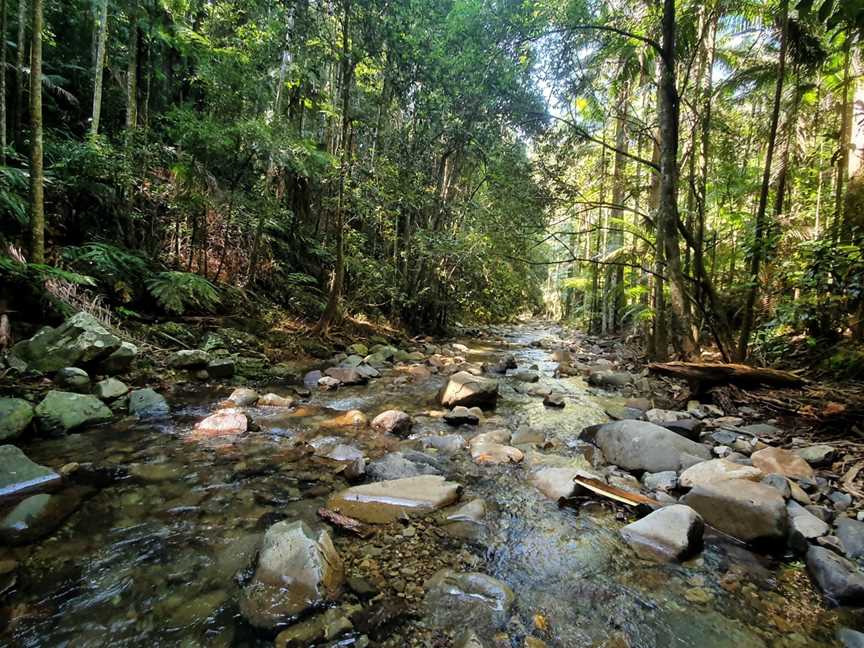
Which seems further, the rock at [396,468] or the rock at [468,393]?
the rock at [468,393]

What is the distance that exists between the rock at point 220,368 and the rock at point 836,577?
22.5 ft

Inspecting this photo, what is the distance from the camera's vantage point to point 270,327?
9.01m

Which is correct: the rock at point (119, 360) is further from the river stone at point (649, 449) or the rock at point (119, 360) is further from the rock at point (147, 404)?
the river stone at point (649, 449)

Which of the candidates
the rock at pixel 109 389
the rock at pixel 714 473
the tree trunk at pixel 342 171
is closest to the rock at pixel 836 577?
the rock at pixel 714 473

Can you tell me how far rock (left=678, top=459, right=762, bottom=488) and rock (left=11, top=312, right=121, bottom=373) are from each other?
6352mm

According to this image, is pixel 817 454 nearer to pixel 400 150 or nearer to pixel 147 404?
pixel 147 404

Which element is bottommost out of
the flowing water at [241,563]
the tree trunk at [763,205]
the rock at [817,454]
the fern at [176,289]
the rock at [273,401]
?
the flowing water at [241,563]

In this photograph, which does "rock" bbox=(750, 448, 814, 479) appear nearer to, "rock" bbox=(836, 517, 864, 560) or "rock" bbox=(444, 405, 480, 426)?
"rock" bbox=(836, 517, 864, 560)

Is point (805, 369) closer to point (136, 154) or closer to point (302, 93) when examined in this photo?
point (136, 154)

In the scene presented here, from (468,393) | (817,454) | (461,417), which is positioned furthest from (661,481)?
(468,393)

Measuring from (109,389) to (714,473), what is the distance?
20.4 ft

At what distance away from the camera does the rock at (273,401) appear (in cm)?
569

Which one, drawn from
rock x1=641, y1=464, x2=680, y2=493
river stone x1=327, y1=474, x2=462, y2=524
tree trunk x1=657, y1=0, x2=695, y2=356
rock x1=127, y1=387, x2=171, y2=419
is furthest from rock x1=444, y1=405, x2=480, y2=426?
tree trunk x1=657, y1=0, x2=695, y2=356

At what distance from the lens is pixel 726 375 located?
573 centimetres
